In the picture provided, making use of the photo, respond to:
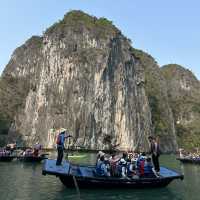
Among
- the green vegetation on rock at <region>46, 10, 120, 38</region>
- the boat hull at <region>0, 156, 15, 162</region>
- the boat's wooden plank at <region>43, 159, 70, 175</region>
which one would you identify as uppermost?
the green vegetation on rock at <region>46, 10, 120, 38</region>

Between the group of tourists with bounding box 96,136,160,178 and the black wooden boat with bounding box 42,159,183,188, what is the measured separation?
0.64 m

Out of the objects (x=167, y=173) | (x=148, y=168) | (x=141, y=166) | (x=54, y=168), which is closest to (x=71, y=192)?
(x=54, y=168)

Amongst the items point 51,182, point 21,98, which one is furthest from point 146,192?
point 21,98

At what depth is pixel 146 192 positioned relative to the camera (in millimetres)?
24562

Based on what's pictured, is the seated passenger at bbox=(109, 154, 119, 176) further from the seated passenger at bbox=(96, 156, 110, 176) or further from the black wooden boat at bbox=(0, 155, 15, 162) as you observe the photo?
the black wooden boat at bbox=(0, 155, 15, 162)

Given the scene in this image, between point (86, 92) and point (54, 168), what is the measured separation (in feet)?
241

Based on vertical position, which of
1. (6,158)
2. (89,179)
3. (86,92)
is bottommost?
(89,179)

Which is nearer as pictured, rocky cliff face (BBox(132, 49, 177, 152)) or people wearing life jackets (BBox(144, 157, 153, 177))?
people wearing life jackets (BBox(144, 157, 153, 177))

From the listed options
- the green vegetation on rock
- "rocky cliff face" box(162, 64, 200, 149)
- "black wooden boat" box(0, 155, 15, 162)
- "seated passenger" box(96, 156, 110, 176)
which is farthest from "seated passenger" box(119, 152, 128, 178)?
"rocky cliff face" box(162, 64, 200, 149)

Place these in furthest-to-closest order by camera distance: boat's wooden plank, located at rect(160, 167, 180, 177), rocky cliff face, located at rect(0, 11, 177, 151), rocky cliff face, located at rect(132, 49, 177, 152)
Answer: rocky cliff face, located at rect(132, 49, 177, 152) → rocky cliff face, located at rect(0, 11, 177, 151) → boat's wooden plank, located at rect(160, 167, 180, 177)

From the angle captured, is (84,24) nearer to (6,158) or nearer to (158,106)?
(158,106)

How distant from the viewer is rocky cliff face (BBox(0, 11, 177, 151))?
9631cm

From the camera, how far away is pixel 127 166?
86.0 feet

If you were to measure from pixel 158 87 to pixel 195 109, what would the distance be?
103 feet
